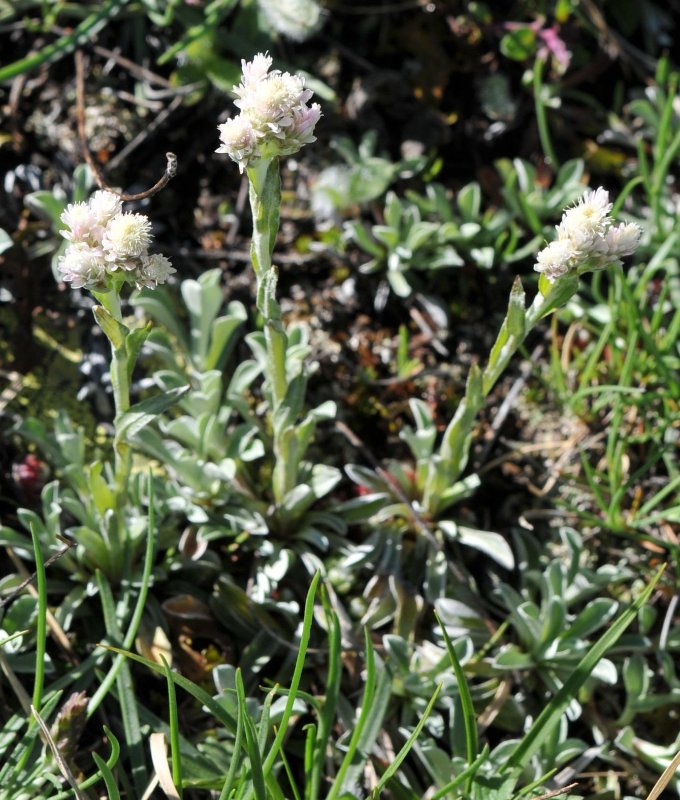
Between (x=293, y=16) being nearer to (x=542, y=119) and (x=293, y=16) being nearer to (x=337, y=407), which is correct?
(x=542, y=119)

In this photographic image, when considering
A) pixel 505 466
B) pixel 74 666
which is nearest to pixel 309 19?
pixel 505 466

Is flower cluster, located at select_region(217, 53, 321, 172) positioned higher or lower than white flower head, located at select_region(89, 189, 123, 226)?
higher

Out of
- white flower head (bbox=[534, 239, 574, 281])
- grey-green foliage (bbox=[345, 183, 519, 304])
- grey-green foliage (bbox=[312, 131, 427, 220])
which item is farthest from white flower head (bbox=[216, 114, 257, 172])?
grey-green foliage (bbox=[312, 131, 427, 220])

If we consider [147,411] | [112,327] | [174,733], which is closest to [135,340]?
[112,327]

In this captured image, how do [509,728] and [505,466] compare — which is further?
[505,466]

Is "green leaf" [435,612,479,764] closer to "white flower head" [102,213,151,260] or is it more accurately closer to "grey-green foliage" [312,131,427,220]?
"white flower head" [102,213,151,260]

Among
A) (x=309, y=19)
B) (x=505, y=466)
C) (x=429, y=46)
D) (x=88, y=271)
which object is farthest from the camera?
(x=429, y=46)

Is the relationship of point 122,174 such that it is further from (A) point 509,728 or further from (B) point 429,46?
(A) point 509,728
